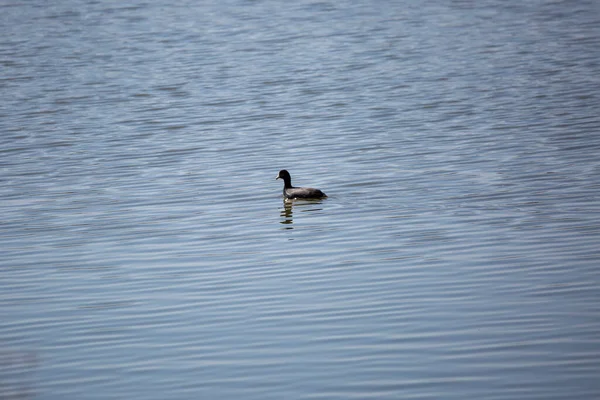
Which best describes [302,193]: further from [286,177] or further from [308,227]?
[308,227]

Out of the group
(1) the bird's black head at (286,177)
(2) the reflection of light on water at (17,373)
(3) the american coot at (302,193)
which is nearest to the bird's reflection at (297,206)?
(3) the american coot at (302,193)

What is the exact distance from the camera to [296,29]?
41.8 m

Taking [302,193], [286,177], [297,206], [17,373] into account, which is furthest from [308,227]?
[17,373]

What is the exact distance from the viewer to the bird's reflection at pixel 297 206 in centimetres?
1509

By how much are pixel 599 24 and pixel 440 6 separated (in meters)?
9.28

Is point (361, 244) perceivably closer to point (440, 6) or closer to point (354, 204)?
point (354, 204)

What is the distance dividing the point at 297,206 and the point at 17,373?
24.4 ft

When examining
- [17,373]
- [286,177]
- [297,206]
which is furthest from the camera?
[286,177]

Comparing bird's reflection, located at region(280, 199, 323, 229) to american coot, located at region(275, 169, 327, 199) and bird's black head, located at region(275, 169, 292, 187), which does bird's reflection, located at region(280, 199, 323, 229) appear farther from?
bird's black head, located at region(275, 169, 292, 187)

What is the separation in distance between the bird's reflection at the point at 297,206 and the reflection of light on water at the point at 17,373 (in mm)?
6339

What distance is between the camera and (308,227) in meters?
14.2

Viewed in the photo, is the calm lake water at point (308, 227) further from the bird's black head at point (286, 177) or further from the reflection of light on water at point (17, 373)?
the bird's black head at point (286, 177)

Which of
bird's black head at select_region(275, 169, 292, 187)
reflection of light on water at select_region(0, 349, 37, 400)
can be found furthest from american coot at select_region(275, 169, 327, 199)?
reflection of light on water at select_region(0, 349, 37, 400)

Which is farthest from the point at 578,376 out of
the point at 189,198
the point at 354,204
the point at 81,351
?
the point at 189,198
